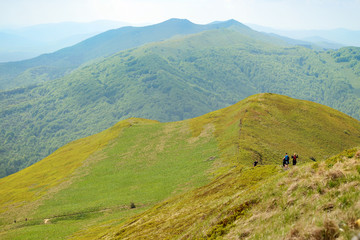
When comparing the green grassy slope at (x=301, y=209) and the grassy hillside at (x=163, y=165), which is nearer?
the green grassy slope at (x=301, y=209)

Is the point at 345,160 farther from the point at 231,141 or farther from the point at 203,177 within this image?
the point at 231,141

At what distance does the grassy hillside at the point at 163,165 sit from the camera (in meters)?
72.1

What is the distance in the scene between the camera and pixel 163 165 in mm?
99375

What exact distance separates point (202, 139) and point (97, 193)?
44.5 meters

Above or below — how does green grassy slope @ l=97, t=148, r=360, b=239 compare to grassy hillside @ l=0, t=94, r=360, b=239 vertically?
above

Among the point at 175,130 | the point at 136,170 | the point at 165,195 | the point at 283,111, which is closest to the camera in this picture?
the point at 165,195

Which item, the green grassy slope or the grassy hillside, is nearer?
the green grassy slope

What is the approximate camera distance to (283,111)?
11756 cm

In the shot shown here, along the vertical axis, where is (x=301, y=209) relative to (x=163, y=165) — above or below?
above

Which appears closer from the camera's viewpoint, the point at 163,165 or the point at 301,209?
the point at 301,209

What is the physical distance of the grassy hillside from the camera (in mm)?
72062

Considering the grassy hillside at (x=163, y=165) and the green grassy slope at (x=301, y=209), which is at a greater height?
the green grassy slope at (x=301, y=209)

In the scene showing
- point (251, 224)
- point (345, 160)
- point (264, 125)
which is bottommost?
point (264, 125)

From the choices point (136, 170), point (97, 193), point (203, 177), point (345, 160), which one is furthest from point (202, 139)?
point (345, 160)
